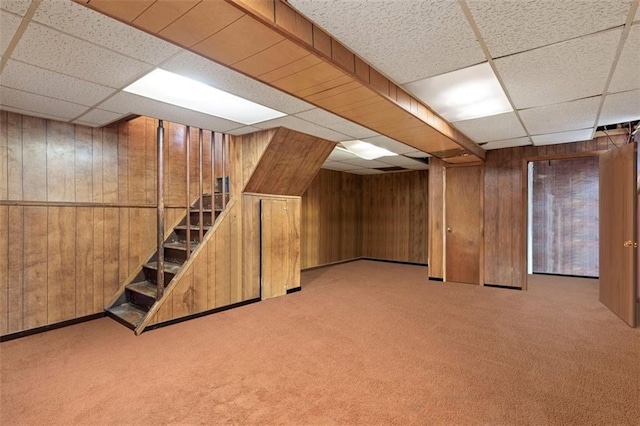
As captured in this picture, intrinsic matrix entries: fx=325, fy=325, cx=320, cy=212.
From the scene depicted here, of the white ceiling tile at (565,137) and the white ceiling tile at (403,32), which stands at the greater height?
the white ceiling tile at (403,32)

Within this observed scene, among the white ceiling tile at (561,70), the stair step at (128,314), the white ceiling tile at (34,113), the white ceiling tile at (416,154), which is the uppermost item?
the white ceiling tile at (561,70)

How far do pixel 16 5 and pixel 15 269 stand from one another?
102 inches

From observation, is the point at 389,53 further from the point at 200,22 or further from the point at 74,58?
the point at 74,58

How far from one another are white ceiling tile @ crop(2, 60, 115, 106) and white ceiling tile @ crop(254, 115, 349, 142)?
4.86ft

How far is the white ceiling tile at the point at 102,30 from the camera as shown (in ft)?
Result: 5.09

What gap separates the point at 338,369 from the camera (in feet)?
7.96

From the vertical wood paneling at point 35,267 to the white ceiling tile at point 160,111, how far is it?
4.40ft

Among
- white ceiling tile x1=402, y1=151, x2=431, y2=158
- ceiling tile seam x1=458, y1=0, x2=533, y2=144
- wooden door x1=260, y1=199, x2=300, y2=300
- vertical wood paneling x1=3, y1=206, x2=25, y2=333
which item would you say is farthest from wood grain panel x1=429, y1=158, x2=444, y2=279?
vertical wood paneling x1=3, y1=206, x2=25, y2=333

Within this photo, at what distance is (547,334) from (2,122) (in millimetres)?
5509

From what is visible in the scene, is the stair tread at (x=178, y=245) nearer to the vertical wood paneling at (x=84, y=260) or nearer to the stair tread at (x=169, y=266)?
the stair tread at (x=169, y=266)

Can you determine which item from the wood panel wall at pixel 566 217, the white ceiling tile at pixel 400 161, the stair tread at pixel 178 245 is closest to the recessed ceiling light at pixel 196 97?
the stair tread at pixel 178 245

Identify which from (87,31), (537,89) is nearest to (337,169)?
(537,89)

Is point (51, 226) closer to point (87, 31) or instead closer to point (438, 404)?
point (87, 31)

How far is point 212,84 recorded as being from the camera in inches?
95.3
